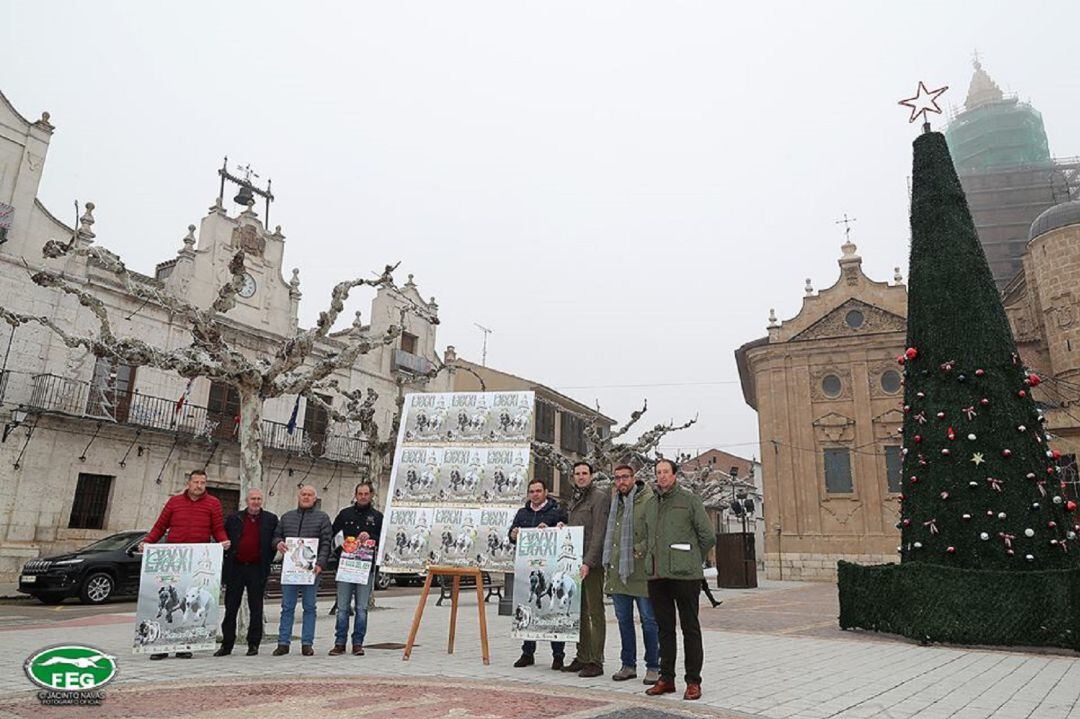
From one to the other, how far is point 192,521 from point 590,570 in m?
4.43

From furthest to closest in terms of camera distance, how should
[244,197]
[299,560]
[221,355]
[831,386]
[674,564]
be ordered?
[831,386]
[244,197]
[221,355]
[299,560]
[674,564]

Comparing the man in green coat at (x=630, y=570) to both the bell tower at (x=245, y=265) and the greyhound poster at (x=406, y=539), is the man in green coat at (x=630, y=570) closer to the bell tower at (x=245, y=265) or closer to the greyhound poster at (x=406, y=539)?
the greyhound poster at (x=406, y=539)

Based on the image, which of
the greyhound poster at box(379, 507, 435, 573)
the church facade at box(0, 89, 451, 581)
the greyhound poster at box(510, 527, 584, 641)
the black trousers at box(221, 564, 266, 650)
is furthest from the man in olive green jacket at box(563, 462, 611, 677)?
the church facade at box(0, 89, 451, 581)

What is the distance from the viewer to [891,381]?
103ft

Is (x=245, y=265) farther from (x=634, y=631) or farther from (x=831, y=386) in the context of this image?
(x=831, y=386)

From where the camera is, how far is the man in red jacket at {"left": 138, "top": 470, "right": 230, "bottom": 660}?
297 inches

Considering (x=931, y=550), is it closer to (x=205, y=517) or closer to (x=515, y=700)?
(x=515, y=700)

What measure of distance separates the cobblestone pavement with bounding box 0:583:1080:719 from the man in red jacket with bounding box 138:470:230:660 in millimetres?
1235

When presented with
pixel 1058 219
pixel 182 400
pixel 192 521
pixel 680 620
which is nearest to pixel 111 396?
pixel 182 400

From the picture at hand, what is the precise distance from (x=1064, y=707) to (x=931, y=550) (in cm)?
503

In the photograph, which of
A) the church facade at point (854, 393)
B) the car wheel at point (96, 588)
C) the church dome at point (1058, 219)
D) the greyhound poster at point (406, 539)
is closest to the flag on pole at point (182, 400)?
the car wheel at point (96, 588)

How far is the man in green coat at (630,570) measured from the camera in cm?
650

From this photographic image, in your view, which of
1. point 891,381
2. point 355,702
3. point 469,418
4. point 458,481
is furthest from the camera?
point 891,381

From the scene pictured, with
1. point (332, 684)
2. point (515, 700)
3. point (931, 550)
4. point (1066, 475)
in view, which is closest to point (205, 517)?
point (332, 684)
